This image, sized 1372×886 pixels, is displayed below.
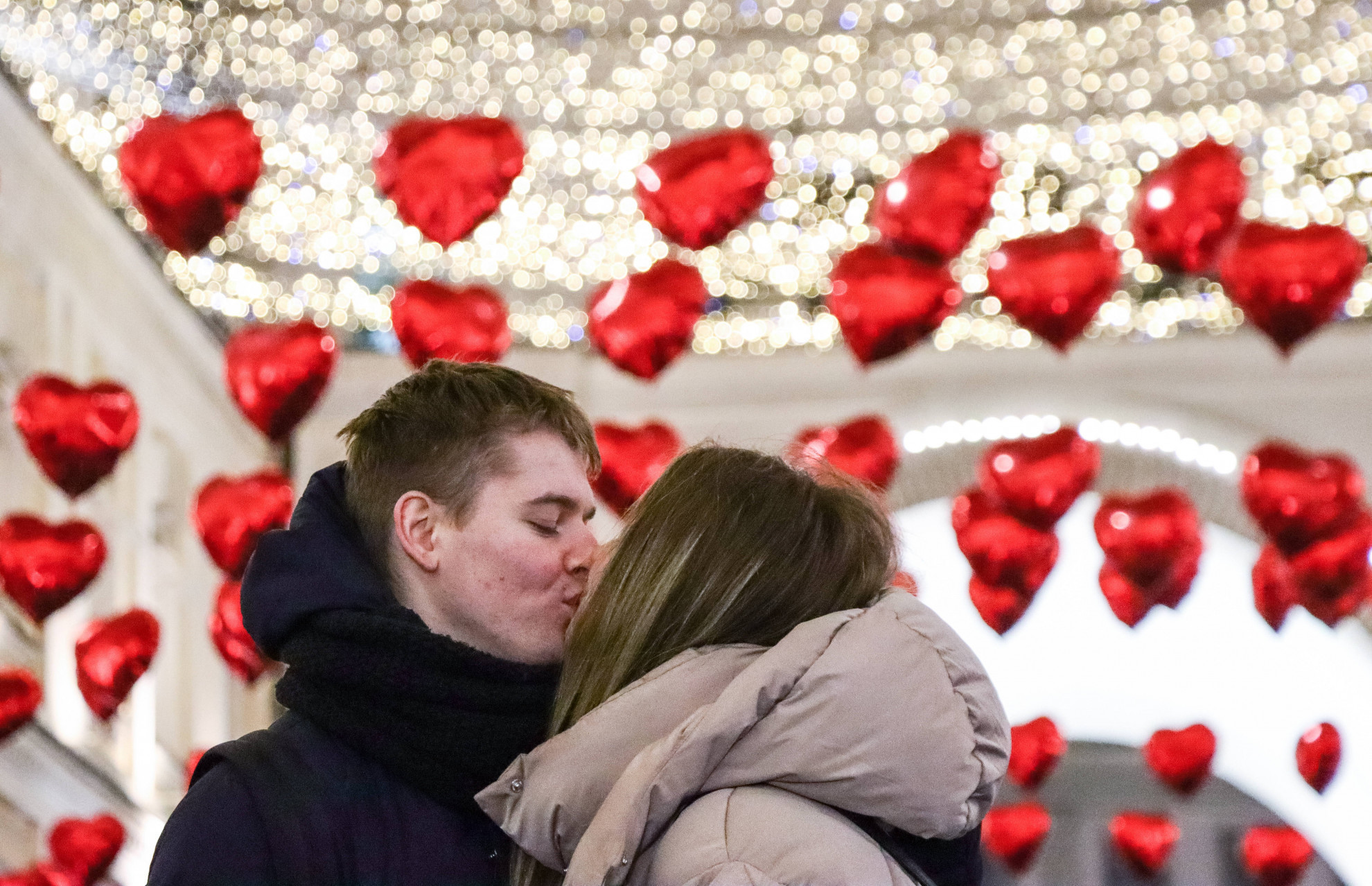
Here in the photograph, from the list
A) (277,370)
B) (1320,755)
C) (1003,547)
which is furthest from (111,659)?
(1320,755)

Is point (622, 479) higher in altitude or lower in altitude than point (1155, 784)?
higher

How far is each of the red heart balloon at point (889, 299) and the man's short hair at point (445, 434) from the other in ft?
4.75

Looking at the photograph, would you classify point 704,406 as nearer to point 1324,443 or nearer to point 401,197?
point 1324,443

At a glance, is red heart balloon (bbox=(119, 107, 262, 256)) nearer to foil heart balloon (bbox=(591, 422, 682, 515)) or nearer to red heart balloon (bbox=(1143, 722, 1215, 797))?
foil heart balloon (bbox=(591, 422, 682, 515))

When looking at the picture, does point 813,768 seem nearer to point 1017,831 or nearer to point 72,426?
point 72,426

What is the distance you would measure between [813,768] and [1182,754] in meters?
3.23

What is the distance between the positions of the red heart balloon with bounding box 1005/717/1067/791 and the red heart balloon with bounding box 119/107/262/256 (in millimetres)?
2379

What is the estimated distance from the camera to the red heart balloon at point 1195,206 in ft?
10.0

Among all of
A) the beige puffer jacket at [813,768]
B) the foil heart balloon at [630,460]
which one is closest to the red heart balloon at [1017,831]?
the foil heart balloon at [630,460]

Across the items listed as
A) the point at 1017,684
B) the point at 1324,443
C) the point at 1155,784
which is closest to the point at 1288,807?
the point at 1155,784

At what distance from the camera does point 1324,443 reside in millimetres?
4781

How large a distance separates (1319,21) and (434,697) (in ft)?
11.2

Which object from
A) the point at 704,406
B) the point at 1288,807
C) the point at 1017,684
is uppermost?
the point at 704,406

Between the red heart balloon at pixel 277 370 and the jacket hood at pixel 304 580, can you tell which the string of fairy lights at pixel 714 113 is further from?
the jacket hood at pixel 304 580
